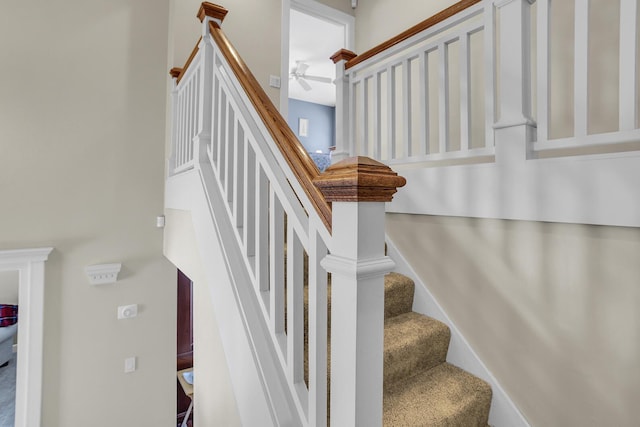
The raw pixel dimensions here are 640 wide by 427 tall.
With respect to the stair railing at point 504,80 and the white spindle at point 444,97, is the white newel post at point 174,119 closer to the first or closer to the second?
the stair railing at point 504,80

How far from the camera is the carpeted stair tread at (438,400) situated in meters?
1.32

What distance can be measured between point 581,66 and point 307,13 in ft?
10.1

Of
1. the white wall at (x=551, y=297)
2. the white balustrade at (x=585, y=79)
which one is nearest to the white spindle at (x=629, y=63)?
the white balustrade at (x=585, y=79)

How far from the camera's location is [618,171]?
43.2 inches

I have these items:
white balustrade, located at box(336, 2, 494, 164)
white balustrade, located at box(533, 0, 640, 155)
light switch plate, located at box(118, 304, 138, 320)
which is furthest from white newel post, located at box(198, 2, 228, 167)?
light switch plate, located at box(118, 304, 138, 320)

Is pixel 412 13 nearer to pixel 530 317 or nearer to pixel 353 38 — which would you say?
pixel 353 38

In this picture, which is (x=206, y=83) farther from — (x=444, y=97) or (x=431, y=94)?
(x=431, y=94)

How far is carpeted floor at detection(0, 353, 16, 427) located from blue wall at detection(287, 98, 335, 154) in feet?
18.3

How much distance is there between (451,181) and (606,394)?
3.33ft

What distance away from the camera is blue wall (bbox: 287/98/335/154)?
21.5 feet

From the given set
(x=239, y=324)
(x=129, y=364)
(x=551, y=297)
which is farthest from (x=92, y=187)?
(x=551, y=297)

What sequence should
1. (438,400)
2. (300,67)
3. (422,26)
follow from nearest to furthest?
(438,400) → (422,26) → (300,67)

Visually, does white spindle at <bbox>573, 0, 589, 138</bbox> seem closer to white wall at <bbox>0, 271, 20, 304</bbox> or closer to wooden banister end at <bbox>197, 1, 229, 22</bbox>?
wooden banister end at <bbox>197, 1, 229, 22</bbox>

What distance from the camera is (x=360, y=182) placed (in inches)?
27.7
